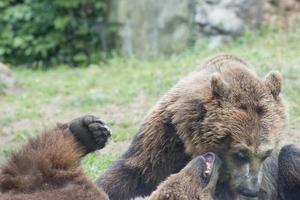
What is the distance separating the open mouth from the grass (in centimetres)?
237

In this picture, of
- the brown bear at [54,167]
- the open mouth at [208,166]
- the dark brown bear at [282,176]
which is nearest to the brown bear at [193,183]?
the open mouth at [208,166]

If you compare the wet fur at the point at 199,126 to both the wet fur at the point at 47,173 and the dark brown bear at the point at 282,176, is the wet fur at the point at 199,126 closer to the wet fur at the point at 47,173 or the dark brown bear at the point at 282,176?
the dark brown bear at the point at 282,176

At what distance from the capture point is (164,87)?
1116cm

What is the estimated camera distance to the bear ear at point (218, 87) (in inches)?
220

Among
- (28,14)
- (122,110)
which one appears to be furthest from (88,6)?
(122,110)

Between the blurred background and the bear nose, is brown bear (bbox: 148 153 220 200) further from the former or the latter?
the blurred background

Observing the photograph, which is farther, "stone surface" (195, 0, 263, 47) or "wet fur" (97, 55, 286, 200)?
"stone surface" (195, 0, 263, 47)

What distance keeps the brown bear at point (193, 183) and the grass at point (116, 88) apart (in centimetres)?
247

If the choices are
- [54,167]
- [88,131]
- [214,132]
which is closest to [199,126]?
[214,132]

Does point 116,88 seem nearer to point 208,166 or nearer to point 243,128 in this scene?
point 243,128

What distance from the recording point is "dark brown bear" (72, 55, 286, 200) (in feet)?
18.3

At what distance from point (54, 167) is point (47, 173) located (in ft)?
0.32

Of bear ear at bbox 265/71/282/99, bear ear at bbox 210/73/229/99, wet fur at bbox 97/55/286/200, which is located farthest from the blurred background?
bear ear at bbox 210/73/229/99

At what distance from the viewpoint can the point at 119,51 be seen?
15734 millimetres
